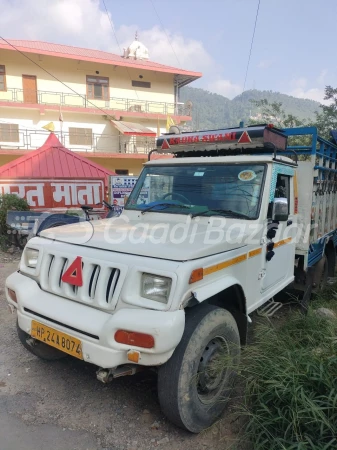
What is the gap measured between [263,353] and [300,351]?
10.8 inches

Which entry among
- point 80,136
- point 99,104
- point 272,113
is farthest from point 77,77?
point 272,113

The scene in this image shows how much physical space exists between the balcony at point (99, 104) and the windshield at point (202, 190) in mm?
19091

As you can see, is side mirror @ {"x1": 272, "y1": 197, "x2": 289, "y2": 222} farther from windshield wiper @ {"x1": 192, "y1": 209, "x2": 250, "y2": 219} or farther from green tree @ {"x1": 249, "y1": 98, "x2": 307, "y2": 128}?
green tree @ {"x1": 249, "y1": 98, "x2": 307, "y2": 128}

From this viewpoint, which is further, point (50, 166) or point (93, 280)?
Answer: point (50, 166)

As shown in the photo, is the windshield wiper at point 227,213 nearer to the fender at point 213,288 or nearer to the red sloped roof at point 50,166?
the fender at point 213,288

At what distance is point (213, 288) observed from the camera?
2516 millimetres

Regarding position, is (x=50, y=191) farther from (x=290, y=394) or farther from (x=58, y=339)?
(x=290, y=394)

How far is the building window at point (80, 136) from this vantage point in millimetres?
21672

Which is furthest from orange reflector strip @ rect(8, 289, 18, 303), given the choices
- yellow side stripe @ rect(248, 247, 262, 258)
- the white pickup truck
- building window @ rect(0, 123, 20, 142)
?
building window @ rect(0, 123, 20, 142)

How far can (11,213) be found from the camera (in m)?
8.27

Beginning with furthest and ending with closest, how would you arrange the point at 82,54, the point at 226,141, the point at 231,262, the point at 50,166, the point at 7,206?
1. the point at 82,54
2. the point at 50,166
3. the point at 7,206
4. the point at 226,141
5. the point at 231,262

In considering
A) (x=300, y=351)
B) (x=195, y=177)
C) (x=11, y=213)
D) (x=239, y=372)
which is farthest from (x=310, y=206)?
(x=11, y=213)

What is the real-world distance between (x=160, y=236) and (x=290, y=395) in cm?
146

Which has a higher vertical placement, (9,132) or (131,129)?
(131,129)
